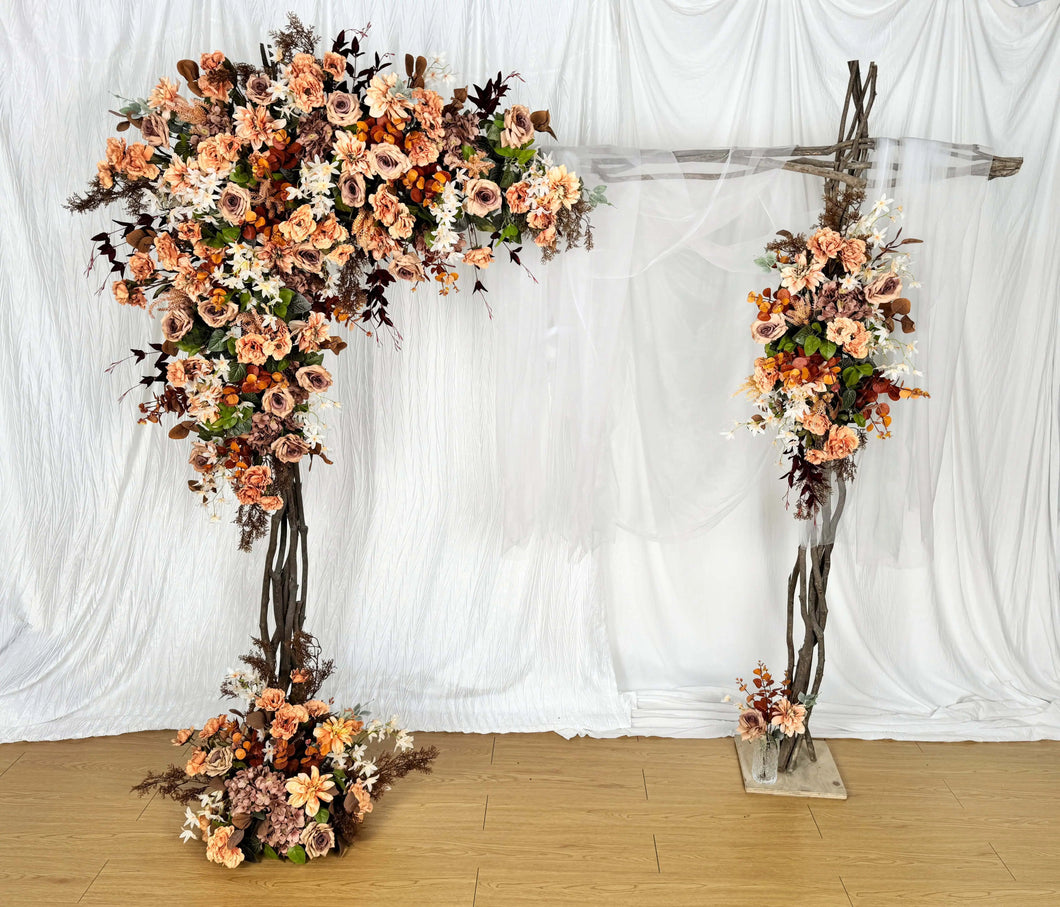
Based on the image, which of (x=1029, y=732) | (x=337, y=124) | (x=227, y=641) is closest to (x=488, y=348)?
(x=337, y=124)

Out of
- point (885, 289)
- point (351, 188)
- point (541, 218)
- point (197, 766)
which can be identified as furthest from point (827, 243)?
point (197, 766)

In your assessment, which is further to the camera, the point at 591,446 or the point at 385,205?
the point at 591,446

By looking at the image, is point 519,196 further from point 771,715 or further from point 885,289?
point 771,715

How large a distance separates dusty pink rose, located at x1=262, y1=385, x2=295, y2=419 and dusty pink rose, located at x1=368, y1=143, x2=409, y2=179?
52 cm

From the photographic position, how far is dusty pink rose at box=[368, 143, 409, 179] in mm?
1948

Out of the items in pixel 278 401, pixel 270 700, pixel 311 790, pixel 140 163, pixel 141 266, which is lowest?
pixel 311 790

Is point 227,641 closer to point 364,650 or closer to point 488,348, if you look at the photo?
point 364,650

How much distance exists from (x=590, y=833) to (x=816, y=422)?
1.15m

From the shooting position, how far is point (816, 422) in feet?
7.06

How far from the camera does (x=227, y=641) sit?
282 cm

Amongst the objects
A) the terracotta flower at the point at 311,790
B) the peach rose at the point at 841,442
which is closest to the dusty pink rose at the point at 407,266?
the peach rose at the point at 841,442

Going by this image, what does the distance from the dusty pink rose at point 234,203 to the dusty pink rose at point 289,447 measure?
18.9 inches

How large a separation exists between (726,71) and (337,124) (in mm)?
1135

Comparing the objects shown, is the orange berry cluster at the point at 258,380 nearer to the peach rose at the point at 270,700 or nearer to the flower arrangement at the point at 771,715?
the peach rose at the point at 270,700
